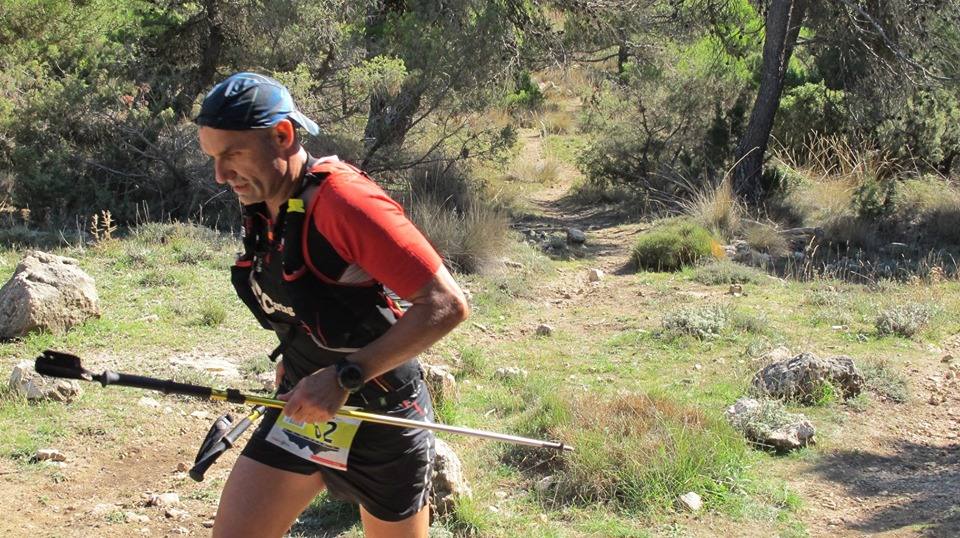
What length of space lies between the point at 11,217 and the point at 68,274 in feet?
14.6

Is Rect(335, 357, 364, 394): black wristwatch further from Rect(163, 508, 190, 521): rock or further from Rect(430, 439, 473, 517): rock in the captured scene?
Rect(163, 508, 190, 521): rock

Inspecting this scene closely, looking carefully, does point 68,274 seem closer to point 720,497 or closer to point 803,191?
point 720,497

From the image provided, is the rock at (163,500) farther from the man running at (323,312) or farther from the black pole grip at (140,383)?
the black pole grip at (140,383)

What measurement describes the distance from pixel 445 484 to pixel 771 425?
2.00 meters

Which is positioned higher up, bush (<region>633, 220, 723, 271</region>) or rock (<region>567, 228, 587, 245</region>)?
bush (<region>633, 220, 723, 271</region>)

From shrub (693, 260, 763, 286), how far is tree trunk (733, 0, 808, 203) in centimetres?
351

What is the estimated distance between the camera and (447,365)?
21.9 ft

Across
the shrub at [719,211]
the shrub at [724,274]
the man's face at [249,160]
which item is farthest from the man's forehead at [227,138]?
the shrub at [719,211]

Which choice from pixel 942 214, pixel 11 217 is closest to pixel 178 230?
pixel 11 217

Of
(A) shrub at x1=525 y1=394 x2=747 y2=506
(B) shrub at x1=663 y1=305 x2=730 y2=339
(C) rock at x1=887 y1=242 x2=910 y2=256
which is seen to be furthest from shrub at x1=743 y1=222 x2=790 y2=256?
(A) shrub at x1=525 y1=394 x2=747 y2=506

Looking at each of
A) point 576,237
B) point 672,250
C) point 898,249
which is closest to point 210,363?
point 672,250

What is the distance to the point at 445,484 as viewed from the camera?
433 centimetres

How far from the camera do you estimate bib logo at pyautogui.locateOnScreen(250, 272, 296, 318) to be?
263 centimetres

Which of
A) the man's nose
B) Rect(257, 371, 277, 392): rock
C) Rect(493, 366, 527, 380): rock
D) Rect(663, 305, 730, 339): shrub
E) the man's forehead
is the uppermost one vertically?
the man's forehead
